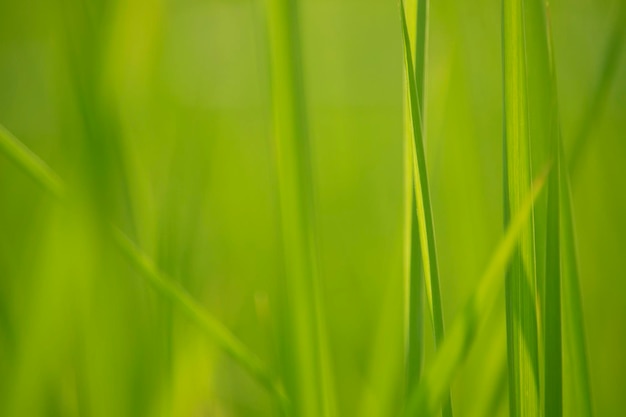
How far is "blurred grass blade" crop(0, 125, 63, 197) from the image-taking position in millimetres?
254

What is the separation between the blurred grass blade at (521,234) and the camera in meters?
0.24

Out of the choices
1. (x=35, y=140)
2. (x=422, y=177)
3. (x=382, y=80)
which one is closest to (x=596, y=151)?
(x=422, y=177)

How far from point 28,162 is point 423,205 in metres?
0.16

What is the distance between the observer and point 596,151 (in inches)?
28.8

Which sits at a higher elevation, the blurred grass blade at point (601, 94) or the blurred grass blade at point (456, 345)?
the blurred grass blade at point (601, 94)

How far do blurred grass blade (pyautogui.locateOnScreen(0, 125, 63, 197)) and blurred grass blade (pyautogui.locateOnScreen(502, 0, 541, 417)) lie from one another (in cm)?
18

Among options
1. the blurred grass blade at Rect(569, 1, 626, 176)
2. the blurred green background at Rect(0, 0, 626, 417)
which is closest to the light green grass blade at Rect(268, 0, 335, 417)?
the blurred green background at Rect(0, 0, 626, 417)

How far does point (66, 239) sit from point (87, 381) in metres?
0.09

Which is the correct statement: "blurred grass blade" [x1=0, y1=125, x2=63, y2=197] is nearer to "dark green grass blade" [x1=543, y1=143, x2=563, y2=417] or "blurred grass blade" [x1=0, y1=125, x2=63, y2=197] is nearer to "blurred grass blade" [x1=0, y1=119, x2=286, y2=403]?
"blurred grass blade" [x1=0, y1=119, x2=286, y2=403]

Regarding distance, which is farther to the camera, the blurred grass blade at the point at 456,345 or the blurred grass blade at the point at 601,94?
the blurred grass blade at the point at 601,94

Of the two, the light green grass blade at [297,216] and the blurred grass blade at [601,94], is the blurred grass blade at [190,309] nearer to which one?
the light green grass blade at [297,216]

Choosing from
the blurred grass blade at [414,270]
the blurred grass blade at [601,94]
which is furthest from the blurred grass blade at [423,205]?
the blurred grass blade at [601,94]

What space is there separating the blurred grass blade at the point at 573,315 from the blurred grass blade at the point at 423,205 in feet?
0.17

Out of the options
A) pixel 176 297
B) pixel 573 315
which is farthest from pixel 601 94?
pixel 176 297
